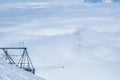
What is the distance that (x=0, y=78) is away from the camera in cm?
931

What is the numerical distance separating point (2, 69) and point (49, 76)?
183734 millimetres

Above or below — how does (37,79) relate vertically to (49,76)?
above

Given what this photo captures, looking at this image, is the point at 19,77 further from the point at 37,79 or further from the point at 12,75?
the point at 37,79

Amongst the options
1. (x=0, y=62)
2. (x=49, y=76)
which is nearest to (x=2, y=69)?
(x=0, y=62)

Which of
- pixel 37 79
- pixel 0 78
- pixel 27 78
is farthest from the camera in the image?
pixel 37 79

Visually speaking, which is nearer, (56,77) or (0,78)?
(0,78)

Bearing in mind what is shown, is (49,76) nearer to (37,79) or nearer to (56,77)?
(56,77)

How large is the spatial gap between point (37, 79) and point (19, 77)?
5.04ft

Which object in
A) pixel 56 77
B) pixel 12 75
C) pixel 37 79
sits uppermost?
pixel 12 75

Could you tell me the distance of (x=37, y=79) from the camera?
12.1 m

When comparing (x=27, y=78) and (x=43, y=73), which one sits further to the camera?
(x=43, y=73)

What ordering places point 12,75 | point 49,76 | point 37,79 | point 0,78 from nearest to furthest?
point 0,78 < point 12,75 < point 37,79 < point 49,76

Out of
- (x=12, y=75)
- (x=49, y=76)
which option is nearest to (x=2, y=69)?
(x=12, y=75)

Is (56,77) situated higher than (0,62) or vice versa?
(0,62)
